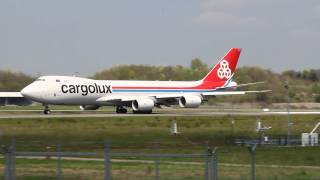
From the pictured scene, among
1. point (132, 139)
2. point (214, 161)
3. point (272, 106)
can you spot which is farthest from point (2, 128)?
point (272, 106)

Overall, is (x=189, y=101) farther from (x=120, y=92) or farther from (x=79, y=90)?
(x=79, y=90)

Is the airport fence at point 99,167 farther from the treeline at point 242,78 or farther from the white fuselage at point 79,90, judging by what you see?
the treeline at point 242,78

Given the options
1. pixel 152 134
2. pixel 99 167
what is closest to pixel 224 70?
pixel 152 134

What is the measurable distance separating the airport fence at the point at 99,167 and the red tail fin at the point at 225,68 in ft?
175

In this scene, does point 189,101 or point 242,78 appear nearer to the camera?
point 189,101

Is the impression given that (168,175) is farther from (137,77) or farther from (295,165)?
(137,77)

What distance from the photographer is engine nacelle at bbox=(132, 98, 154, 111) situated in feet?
243

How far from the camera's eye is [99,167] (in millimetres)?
29016

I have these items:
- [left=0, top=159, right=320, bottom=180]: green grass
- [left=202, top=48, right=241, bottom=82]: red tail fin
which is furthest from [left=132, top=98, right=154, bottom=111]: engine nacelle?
[left=0, top=159, right=320, bottom=180]: green grass

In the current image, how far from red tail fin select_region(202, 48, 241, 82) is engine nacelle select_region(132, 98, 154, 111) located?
13.2 meters

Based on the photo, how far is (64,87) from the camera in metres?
71.9

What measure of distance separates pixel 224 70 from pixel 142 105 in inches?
661

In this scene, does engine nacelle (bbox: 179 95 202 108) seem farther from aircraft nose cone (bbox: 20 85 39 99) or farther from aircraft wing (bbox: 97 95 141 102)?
aircraft nose cone (bbox: 20 85 39 99)

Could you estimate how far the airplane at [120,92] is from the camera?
7175 centimetres
